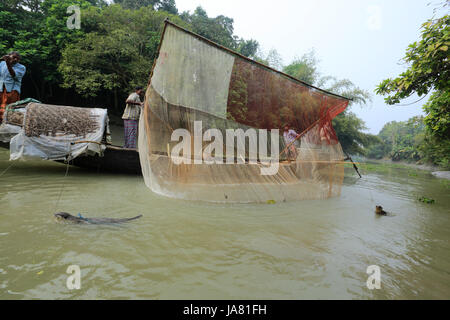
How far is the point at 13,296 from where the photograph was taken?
1.40 meters

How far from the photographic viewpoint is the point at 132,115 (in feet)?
16.7

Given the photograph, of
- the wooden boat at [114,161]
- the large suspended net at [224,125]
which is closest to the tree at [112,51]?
the wooden boat at [114,161]

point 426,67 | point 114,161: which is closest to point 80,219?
point 114,161

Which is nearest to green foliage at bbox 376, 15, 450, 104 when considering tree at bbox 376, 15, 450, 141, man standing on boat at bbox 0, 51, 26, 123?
tree at bbox 376, 15, 450, 141

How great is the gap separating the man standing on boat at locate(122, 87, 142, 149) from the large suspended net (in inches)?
61.9

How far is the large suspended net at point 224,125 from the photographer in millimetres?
3316

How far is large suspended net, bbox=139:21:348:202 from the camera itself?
3.32 m

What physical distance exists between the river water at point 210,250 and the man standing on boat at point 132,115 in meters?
1.85

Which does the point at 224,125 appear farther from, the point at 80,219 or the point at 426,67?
the point at 426,67

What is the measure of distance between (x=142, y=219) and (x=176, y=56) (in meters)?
2.26

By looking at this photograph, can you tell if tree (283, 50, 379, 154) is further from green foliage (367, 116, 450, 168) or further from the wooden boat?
the wooden boat

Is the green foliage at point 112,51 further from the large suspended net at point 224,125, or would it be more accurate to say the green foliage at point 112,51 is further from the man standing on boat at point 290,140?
the man standing on boat at point 290,140

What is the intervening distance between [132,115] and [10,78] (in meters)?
2.35

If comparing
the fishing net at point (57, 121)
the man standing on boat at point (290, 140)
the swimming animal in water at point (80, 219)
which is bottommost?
the swimming animal in water at point (80, 219)
